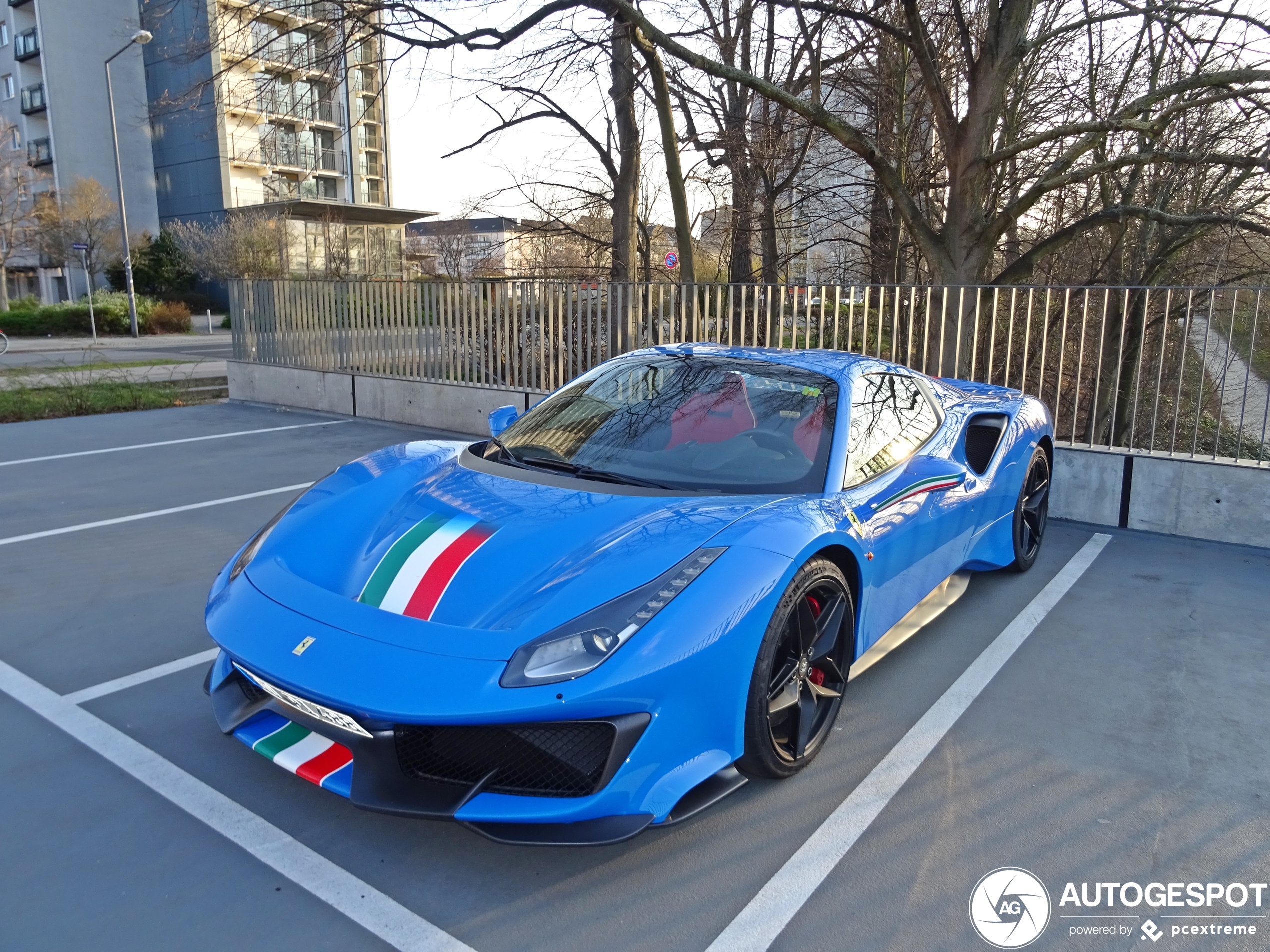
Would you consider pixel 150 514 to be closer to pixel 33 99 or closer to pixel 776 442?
pixel 776 442

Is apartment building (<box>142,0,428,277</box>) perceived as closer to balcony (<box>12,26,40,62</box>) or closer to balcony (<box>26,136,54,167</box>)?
balcony (<box>26,136,54,167</box>)

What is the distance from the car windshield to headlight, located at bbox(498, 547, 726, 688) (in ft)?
2.53

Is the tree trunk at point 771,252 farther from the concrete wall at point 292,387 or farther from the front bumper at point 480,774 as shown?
the front bumper at point 480,774

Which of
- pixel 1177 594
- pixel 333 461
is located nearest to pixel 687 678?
pixel 1177 594

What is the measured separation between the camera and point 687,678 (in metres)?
2.35

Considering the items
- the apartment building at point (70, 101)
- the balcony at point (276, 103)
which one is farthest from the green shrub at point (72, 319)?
the balcony at point (276, 103)

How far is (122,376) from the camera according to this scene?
14.0 m

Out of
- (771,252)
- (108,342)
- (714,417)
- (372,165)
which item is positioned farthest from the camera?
(372,165)

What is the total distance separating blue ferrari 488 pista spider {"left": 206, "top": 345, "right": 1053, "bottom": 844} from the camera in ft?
7.40

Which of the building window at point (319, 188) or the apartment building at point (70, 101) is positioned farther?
the building window at point (319, 188)

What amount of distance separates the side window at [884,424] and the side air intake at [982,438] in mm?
376

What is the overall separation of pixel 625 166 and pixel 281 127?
19.3ft

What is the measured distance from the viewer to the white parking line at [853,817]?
2.27 metres

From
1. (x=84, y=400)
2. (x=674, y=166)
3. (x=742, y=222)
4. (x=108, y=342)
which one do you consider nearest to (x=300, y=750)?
(x=84, y=400)
